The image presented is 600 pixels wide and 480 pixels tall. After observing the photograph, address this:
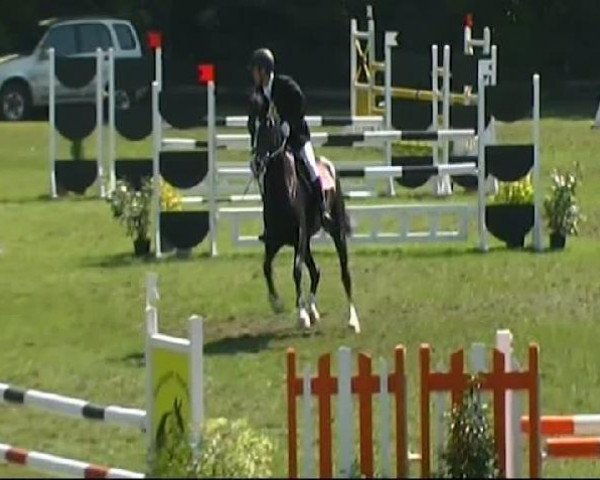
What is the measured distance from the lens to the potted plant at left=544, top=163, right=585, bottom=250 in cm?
2102

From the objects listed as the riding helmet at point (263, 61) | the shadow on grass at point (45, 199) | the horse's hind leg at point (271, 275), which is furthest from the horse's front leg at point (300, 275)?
the shadow on grass at point (45, 199)

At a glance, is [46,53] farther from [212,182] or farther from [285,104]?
[285,104]

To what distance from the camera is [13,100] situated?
40.6 meters

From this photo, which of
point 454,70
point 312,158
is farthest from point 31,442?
point 454,70

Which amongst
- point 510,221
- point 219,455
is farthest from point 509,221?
point 219,455

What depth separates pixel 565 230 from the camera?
830 inches

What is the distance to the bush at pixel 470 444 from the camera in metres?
8.74

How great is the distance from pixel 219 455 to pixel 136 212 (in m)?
13.3

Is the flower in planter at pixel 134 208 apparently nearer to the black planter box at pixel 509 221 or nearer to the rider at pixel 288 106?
the black planter box at pixel 509 221

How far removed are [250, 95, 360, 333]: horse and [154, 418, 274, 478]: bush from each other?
7.21 meters

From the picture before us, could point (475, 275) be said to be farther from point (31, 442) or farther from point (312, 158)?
point (31, 442)

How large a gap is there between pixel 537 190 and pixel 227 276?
12.5 feet

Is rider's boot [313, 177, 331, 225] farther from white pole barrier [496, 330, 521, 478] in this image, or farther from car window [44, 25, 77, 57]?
car window [44, 25, 77, 57]

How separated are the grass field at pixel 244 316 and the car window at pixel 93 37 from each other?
17.4m
